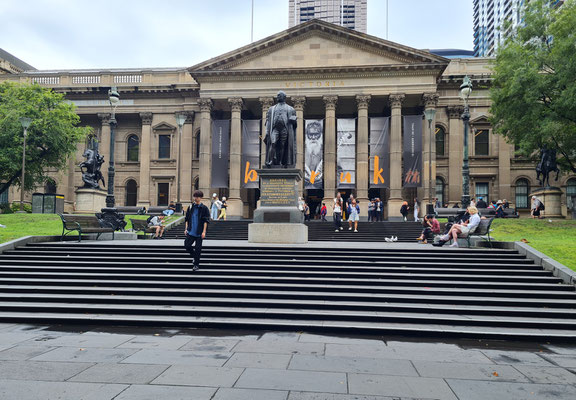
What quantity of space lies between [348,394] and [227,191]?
35.4 meters

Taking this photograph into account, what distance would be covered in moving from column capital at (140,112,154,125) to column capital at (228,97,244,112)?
911 centimetres

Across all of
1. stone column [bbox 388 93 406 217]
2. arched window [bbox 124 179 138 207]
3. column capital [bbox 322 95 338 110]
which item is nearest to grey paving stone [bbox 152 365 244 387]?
stone column [bbox 388 93 406 217]

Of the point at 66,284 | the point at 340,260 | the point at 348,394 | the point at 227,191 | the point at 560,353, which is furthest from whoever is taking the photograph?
the point at 227,191

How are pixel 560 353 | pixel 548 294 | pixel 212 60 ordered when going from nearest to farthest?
1. pixel 560 353
2. pixel 548 294
3. pixel 212 60

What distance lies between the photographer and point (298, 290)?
8859mm

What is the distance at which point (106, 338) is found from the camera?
6293 mm

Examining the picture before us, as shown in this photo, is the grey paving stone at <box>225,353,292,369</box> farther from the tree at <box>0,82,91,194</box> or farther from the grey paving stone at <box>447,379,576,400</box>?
the tree at <box>0,82,91,194</box>

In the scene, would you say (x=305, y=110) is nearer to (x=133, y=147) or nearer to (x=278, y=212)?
(x=133, y=147)

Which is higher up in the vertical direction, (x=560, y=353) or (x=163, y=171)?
(x=163, y=171)

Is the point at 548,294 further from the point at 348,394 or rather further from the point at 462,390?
the point at 348,394

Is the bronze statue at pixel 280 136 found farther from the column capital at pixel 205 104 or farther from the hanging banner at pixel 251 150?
the column capital at pixel 205 104

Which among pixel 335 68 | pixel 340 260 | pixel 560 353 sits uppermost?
pixel 335 68

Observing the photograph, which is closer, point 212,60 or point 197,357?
point 197,357

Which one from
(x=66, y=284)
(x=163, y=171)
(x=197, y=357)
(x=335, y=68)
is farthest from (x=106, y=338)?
(x=163, y=171)
